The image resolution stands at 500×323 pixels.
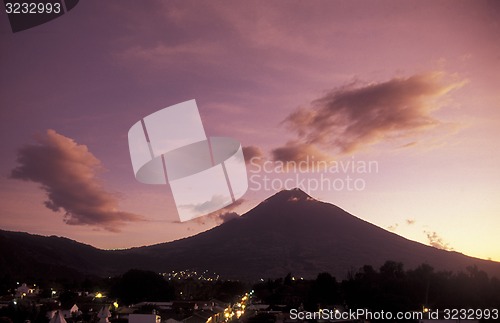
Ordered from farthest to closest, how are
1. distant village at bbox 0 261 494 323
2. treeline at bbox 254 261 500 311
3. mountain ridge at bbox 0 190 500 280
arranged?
mountain ridge at bbox 0 190 500 280
treeline at bbox 254 261 500 311
distant village at bbox 0 261 494 323

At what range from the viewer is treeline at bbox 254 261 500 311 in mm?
31875

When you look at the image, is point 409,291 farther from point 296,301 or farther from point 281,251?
point 281,251

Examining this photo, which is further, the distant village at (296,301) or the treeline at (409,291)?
the treeline at (409,291)

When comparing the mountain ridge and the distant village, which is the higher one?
the mountain ridge

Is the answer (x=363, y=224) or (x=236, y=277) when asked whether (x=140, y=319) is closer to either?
(x=236, y=277)

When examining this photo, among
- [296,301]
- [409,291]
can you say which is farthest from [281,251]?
[409,291]

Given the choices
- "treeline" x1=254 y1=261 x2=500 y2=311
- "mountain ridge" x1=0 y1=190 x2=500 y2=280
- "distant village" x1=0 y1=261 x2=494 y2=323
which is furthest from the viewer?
"mountain ridge" x1=0 y1=190 x2=500 y2=280

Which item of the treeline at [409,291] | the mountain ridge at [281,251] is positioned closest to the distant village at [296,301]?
the treeline at [409,291]

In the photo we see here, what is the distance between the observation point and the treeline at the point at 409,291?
3188 cm

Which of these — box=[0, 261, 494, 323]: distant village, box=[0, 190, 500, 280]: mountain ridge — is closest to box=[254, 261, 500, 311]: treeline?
box=[0, 261, 494, 323]: distant village

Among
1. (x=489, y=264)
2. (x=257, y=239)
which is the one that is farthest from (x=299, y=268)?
(x=489, y=264)

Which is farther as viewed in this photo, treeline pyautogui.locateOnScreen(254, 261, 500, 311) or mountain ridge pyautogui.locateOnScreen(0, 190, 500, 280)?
mountain ridge pyautogui.locateOnScreen(0, 190, 500, 280)

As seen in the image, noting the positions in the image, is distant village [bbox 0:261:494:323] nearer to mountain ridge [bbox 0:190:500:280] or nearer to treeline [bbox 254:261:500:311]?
treeline [bbox 254:261:500:311]

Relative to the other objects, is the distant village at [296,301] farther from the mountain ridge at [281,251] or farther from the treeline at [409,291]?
the mountain ridge at [281,251]
